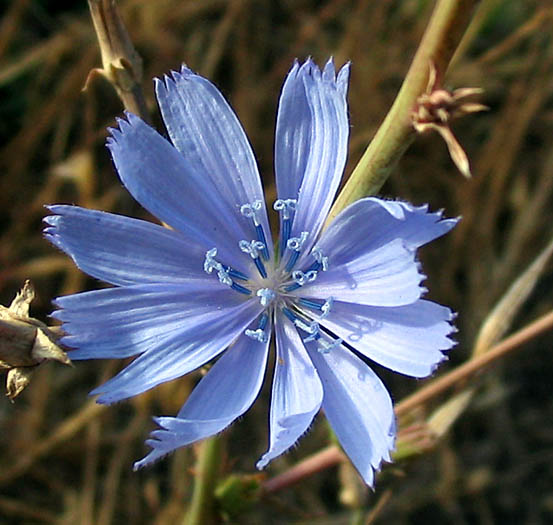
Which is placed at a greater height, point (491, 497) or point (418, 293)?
point (418, 293)

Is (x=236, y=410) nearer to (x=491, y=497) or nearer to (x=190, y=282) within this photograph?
(x=190, y=282)

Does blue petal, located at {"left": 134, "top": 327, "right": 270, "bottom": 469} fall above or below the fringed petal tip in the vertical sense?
below

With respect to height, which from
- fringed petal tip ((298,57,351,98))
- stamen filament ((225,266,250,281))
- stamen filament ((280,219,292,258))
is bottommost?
stamen filament ((225,266,250,281))

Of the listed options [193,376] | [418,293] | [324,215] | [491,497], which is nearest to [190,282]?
[324,215]

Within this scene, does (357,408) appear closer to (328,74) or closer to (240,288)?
(240,288)

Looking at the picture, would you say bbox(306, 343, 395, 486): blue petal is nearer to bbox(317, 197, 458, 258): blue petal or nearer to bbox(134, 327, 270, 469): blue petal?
bbox(134, 327, 270, 469): blue petal

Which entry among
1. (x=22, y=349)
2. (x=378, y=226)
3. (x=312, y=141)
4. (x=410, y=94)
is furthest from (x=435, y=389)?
(x=22, y=349)

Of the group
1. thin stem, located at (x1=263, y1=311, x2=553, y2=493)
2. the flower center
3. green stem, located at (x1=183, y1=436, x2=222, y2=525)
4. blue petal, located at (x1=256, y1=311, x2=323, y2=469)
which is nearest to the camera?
blue petal, located at (x1=256, y1=311, x2=323, y2=469)

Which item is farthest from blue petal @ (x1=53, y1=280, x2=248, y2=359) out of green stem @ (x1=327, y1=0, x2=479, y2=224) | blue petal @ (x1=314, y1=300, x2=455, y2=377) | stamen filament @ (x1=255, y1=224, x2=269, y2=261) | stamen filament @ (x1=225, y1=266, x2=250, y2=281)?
green stem @ (x1=327, y1=0, x2=479, y2=224)
